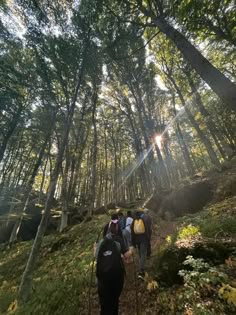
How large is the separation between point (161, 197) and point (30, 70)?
14.0m

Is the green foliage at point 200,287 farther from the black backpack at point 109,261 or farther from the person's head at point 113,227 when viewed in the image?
the person's head at point 113,227

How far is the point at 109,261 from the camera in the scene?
340 cm

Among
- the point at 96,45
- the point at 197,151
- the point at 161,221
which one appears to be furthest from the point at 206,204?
the point at 197,151

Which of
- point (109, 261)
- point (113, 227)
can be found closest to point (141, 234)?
point (113, 227)

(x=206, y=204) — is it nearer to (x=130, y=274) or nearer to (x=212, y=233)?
(x=212, y=233)

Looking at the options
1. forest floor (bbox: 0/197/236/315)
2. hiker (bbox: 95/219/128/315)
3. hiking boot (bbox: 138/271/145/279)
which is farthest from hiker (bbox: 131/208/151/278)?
hiker (bbox: 95/219/128/315)

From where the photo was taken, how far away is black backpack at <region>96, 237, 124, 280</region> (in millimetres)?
3304

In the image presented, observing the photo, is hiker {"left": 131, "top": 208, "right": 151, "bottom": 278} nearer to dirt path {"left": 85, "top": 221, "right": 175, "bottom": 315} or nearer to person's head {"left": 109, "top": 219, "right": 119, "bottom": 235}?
dirt path {"left": 85, "top": 221, "right": 175, "bottom": 315}

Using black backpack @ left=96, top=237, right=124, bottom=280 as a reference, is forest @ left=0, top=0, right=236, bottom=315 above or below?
above

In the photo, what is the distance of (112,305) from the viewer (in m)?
3.29

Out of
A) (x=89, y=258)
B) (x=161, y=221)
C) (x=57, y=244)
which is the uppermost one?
(x=161, y=221)

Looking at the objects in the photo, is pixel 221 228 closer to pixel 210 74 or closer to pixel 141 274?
pixel 141 274

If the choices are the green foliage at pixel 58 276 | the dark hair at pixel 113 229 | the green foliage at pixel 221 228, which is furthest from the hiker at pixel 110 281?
the green foliage at pixel 221 228

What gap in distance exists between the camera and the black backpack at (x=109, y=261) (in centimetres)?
330
